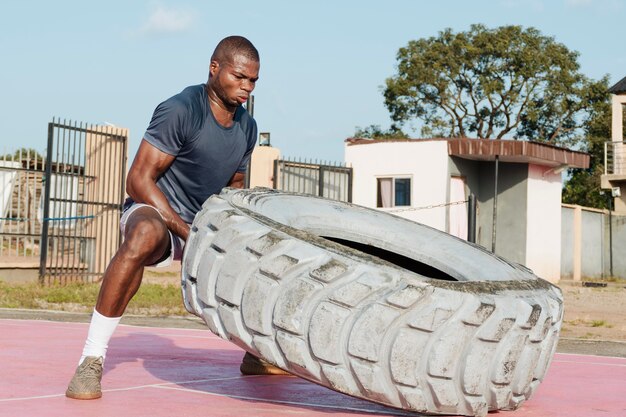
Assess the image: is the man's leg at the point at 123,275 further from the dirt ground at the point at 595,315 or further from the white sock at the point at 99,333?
the dirt ground at the point at 595,315

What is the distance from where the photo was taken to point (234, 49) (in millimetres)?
4512

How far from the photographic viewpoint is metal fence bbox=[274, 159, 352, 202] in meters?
18.9

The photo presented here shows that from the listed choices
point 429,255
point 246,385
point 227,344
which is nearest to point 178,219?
point 246,385

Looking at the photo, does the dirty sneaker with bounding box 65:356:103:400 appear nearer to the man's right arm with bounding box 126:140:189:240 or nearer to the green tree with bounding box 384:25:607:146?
the man's right arm with bounding box 126:140:189:240

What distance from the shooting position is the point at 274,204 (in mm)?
4539

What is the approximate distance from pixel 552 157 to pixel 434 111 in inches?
882

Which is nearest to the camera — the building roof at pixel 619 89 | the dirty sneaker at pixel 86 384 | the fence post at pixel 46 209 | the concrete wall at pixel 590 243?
the dirty sneaker at pixel 86 384

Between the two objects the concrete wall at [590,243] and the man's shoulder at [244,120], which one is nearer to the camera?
the man's shoulder at [244,120]

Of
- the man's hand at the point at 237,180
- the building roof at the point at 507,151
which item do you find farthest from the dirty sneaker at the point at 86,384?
the building roof at the point at 507,151

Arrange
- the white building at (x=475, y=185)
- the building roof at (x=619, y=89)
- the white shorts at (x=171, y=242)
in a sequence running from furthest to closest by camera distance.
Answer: the building roof at (x=619, y=89) < the white building at (x=475, y=185) < the white shorts at (x=171, y=242)

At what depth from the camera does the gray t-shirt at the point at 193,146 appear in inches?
174

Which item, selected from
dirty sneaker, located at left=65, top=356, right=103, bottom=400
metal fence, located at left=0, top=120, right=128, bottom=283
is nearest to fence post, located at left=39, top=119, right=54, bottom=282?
metal fence, located at left=0, top=120, right=128, bottom=283

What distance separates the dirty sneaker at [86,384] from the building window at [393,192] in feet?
63.4

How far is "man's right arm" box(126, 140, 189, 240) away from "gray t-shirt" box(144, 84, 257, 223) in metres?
0.04
